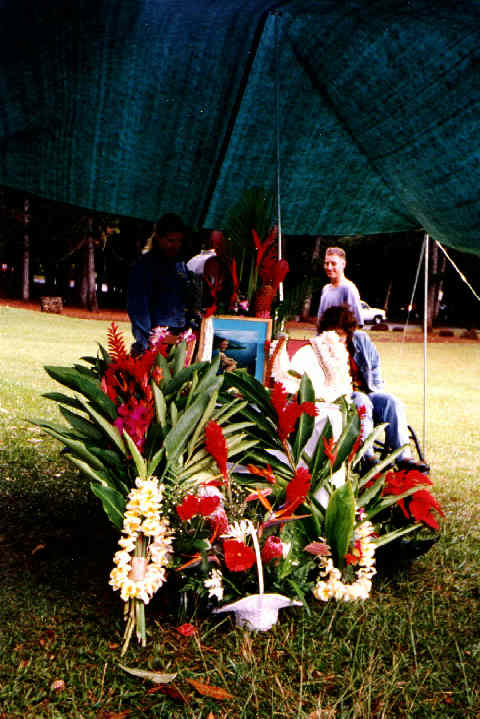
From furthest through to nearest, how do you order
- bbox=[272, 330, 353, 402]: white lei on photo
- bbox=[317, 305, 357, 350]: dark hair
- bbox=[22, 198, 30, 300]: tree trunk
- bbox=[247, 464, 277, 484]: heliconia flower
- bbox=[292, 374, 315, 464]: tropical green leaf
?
bbox=[22, 198, 30, 300]: tree trunk, bbox=[317, 305, 357, 350]: dark hair, bbox=[272, 330, 353, 402]: white lei on photo, bbox=[292, 374, 315, 464]: tropical green leaf, bbox=[247, 464, 277, 484]: heliconia flower

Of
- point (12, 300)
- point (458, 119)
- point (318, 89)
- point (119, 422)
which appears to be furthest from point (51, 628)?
point (12, 300)

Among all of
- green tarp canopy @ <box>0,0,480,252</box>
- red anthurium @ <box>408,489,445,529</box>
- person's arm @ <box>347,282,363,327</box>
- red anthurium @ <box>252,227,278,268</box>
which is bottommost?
red anthurium @ <box>408,489,445,529</box>

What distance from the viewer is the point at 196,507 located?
7.26 feet

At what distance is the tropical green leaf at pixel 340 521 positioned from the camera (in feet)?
8.21

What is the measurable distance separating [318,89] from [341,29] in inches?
29.7

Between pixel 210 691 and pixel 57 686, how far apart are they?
0.55 meters

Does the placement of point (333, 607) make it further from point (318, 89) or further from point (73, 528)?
point (318, 89)

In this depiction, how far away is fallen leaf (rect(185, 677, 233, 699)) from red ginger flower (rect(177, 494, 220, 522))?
1.90 feet

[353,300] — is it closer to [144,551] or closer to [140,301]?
[140,301]

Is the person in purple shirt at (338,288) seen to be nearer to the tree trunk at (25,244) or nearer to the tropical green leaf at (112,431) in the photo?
the tropical green leaf at (112,431)

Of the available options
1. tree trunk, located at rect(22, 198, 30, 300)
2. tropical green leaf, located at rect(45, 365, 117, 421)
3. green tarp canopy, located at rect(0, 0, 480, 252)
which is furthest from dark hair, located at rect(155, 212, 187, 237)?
tree trunk, located at rect(22, 198, 30, 300)

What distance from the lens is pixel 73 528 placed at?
12.0 ft

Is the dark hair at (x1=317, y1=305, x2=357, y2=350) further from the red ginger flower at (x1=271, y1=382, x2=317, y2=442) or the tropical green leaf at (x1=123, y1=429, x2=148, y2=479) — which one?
the tropical green leaf at (x1=123, y1=429, x2=148, y2=479)

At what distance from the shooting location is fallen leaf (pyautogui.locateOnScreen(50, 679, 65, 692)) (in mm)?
2131
